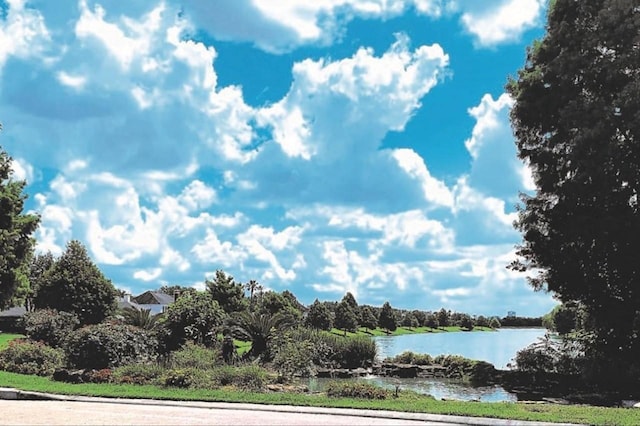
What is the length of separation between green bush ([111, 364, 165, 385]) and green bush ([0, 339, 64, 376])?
10.0ft

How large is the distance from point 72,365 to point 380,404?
10869mm

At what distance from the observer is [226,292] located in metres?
48.5

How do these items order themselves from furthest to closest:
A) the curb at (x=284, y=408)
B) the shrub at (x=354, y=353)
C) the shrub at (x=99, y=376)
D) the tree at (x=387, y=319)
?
the tree at (x=387, y=319), the shrub at (x=354, y=353), the shrub at (x=99, y=376), the curb at (x=284, y=408)

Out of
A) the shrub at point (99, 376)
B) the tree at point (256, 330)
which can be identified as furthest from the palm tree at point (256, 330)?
the shrub at point (99, 376)

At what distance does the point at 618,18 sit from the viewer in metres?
21.8

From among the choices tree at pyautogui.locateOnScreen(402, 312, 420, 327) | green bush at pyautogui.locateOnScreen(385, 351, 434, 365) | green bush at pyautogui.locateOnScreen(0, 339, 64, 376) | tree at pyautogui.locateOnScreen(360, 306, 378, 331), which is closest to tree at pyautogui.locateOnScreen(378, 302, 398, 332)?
tree at pyautogui.locateOnScreen(360, 306, 378, 331)

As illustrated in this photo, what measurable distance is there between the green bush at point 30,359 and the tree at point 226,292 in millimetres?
25315

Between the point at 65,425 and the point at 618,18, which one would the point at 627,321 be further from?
the point at 65,425

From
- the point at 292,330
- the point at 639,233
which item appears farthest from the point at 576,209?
the point at 292,330

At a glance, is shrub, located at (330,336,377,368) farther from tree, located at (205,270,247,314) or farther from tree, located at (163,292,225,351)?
tree, located at (205,270,247,314)

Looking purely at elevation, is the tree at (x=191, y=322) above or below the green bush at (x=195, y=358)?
above

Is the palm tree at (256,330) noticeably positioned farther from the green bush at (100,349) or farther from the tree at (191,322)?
the green bush at (100,349)

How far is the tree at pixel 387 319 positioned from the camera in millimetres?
80188

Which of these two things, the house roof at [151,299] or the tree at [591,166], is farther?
the house roof at [151,299]
